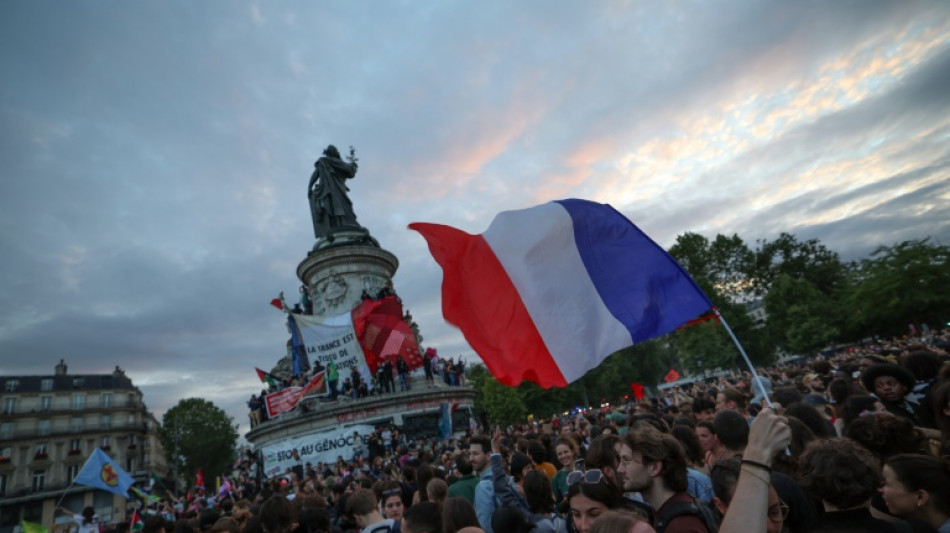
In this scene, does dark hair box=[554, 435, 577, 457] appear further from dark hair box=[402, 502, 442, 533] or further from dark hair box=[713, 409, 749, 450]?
dark hair box=[402, 502, 442, 533]

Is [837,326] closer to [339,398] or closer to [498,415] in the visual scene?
[498,415]

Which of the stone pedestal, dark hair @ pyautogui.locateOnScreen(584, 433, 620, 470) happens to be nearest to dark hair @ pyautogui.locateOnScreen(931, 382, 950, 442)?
dark hair @ pyautogui.locateOnScreen(584, 433, 620, 470)

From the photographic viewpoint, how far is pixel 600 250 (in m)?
5.86

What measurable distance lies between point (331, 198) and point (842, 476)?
107 feet

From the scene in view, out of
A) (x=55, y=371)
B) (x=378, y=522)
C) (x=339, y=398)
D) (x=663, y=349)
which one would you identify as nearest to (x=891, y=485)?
(x=378, y=522)

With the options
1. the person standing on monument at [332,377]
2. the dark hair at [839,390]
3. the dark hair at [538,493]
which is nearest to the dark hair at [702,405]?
the dark hair at [839,390]

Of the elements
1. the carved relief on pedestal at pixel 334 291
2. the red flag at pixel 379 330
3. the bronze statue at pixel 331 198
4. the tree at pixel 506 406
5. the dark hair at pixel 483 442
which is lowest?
the dark hair at pixel 483 442

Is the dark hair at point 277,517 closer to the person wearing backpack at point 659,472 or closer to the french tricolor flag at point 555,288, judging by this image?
the french tricolor flag at point 555,288

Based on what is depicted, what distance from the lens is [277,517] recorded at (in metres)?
4.80

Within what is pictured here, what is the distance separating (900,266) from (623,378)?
3223cm

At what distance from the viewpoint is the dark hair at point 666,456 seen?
10.1 feet

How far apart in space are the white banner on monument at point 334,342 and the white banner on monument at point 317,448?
3966 mm

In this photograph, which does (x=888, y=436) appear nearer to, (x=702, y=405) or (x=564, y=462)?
(x=564, y=462)

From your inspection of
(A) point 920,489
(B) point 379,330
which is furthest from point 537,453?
(B) point 379,330
